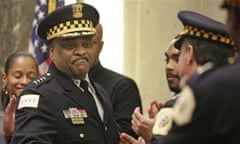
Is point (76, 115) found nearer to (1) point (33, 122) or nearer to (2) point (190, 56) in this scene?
(1) point (33, 122)

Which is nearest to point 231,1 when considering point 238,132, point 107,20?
point 238,132

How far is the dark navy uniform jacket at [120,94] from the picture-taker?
13.6ft

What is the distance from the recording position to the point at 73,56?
11.8 ft

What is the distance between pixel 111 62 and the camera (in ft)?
17.8

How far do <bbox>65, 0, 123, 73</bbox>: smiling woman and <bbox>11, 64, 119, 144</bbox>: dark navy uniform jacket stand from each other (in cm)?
174

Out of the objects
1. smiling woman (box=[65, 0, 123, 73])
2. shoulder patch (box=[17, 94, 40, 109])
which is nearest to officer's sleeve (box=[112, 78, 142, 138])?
shoulder patch (box=[17, 94, 40, 109])

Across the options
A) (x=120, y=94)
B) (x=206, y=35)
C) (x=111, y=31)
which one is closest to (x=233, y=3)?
(x=206, y=35)

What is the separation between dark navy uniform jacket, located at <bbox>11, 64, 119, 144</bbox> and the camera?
333cm

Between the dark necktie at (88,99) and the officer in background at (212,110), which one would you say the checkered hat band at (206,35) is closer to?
the dark necktie at (88,99)

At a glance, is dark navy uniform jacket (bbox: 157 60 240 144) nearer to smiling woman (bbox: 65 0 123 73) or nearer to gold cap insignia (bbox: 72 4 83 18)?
gold cap insignia (bbox: 72 4 83 18)

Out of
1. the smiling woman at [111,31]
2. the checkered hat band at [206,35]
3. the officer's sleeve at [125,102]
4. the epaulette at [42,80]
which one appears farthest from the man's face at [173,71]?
the smiling woman at [111,31]

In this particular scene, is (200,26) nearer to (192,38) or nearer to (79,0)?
(192,38)

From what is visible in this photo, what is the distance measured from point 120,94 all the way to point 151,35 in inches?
52.2

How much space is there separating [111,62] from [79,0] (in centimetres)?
52
